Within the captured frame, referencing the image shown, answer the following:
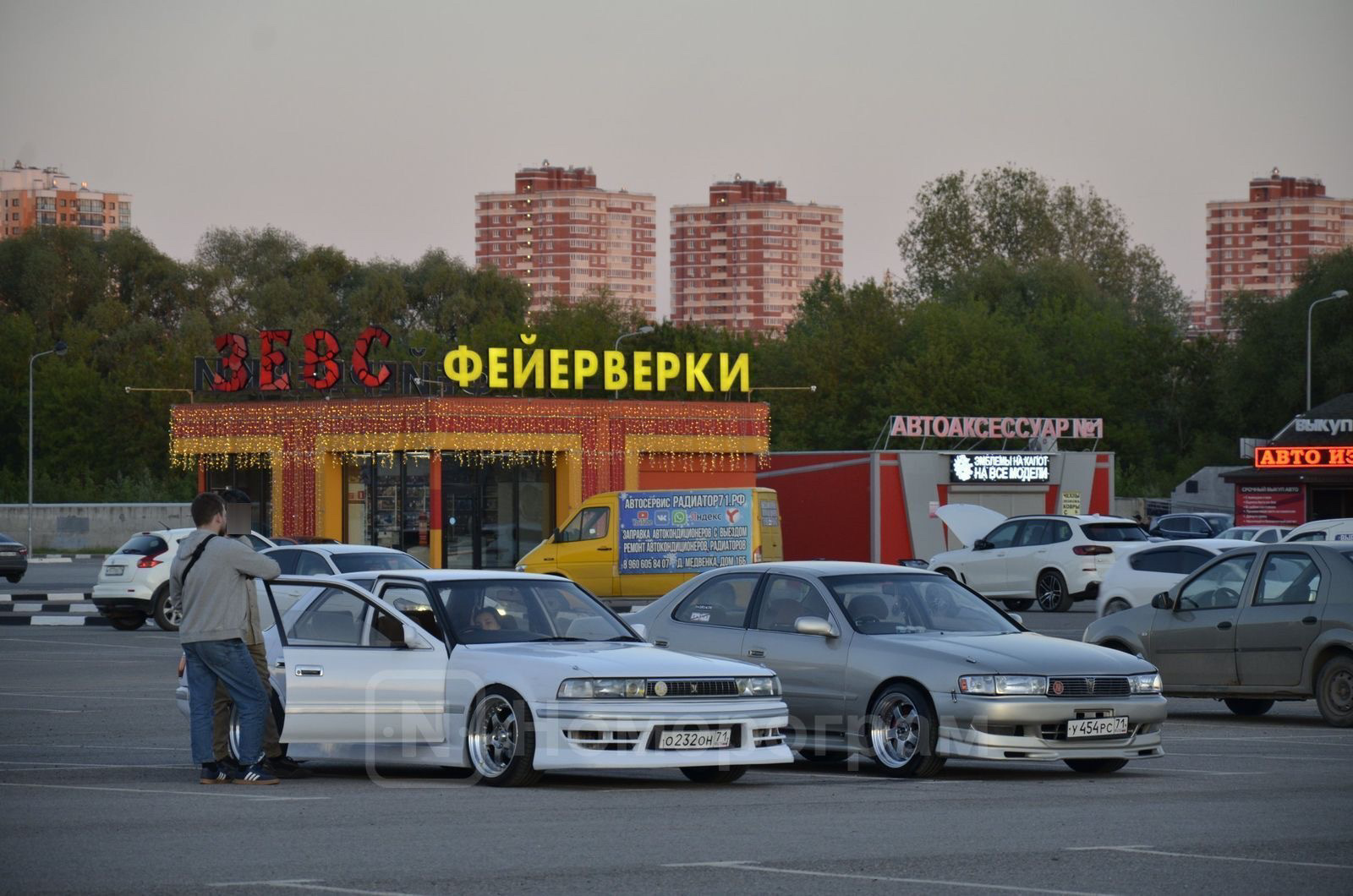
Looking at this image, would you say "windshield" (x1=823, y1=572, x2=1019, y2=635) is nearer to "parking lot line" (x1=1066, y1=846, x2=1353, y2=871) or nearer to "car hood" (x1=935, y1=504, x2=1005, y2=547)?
"parking lot line" (x1=1066, y1=846, x2=1353, y2=871)

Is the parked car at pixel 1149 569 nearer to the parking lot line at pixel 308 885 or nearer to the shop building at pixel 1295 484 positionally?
the parking lot line at pixel 308 885

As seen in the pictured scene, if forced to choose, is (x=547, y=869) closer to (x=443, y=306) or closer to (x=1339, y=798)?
(x=1339, y=798)

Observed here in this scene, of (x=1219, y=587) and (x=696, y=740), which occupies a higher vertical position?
(x=1219, y=587)

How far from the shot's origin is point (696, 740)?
1215 centimetres

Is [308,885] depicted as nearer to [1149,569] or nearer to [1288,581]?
[1288,581]

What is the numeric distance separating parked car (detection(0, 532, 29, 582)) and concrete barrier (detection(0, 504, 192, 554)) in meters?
21.6

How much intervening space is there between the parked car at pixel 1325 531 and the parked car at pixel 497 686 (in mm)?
21237

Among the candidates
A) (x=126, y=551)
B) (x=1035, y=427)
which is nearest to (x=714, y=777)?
(x=126, y=551)

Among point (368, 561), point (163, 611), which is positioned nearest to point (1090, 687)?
point (368, 561)

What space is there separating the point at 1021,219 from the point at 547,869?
332ft

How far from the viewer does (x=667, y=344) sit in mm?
91750

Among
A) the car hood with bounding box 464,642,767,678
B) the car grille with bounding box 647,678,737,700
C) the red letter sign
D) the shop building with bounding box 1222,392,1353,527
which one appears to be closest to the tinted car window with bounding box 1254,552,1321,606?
the car hood with bounding box 464,642,767,678

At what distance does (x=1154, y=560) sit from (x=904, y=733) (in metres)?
14.1

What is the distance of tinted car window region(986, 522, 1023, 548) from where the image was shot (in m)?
35.8
